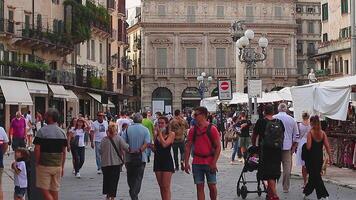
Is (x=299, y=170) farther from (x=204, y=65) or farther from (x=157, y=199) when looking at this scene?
(x=204, y=65)

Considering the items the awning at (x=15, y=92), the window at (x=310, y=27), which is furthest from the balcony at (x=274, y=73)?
the awning at (x=15, y=92)

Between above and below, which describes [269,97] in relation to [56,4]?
below

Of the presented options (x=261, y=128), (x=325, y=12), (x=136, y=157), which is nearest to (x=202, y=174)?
(x=261, y=128)

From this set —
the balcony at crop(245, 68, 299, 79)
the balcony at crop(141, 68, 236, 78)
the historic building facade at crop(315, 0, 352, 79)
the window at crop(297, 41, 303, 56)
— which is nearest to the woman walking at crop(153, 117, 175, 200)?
the historic building facade at crop(315, 0, 352, 79)

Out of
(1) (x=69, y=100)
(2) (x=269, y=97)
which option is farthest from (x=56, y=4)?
(2) (x=269, y=97)

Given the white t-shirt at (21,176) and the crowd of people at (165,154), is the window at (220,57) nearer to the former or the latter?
the crowd of people at (165,154)

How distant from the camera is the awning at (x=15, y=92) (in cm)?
3941

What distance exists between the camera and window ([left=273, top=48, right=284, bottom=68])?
3526 inches

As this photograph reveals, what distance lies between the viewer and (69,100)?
52375 mm

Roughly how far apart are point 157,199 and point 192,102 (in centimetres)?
7292

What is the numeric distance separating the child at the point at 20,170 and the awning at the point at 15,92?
1053 inches

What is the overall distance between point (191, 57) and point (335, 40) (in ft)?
85.7

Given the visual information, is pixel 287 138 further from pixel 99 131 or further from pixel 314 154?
pixel 99 131

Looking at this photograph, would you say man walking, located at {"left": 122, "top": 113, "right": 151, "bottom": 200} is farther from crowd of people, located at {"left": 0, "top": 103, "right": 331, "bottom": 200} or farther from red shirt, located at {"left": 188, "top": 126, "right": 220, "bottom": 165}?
red shirt, located at {"left": 188, "top": 126, "right": 220, "bottom": 165}
